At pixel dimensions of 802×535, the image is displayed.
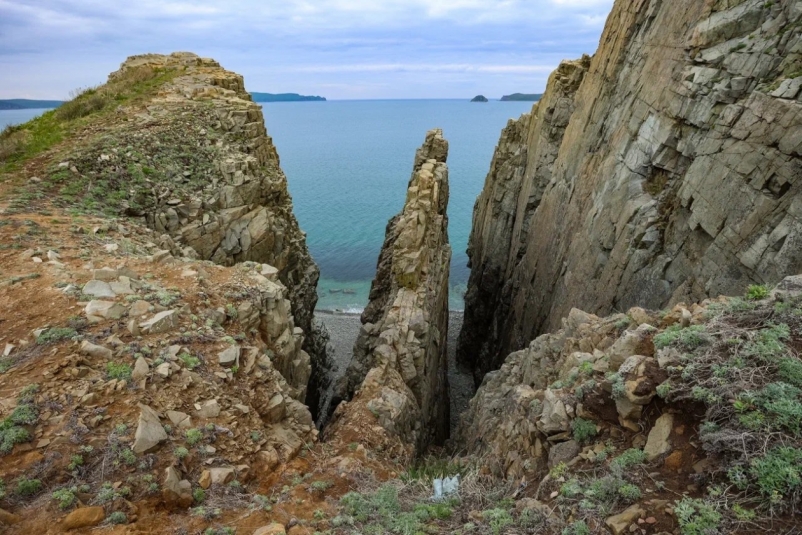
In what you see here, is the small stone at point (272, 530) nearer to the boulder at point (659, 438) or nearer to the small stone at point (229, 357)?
the small stone at point (229, 357)

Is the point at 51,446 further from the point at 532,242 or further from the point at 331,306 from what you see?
the point at 331,306

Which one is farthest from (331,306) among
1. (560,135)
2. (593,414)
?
(593,414)

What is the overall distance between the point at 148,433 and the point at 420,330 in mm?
14807

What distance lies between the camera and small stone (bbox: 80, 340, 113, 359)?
10344 mm

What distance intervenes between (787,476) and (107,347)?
13.2 meters

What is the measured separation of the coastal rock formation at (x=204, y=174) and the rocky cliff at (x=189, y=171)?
0.05 metres

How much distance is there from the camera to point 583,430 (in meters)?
8.94

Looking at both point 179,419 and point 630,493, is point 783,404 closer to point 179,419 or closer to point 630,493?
point 630,493

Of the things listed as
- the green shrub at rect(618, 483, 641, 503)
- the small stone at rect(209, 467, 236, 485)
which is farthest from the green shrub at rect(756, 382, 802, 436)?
the small stone at rect(209, 467, 236, 485)

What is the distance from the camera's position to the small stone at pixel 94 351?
10.3m

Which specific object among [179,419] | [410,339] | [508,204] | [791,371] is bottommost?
[410,339]

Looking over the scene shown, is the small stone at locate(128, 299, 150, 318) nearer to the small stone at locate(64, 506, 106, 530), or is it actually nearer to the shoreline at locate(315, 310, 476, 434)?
the small stone at locate(64, 506, 106, 530)

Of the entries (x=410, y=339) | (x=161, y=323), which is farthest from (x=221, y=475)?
(x=410, y=339)

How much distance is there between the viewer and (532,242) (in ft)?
107
